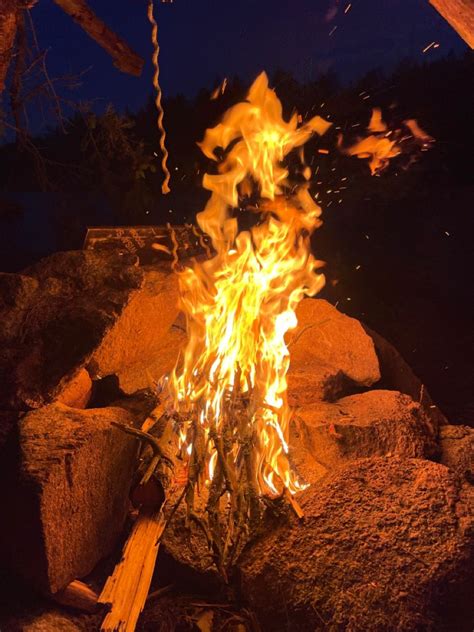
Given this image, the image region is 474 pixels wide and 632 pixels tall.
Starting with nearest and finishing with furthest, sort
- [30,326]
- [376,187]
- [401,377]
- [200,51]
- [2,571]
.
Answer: [2,571]
[30,326]
[401,377]
[376,187]
[200,51]

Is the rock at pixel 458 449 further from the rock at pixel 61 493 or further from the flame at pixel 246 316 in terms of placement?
the rock at pixel 61 493

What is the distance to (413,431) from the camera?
3492 millimetres

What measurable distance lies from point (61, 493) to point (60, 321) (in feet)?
3.88

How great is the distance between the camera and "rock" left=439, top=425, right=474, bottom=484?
3471mm

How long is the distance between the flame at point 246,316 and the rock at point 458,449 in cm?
119

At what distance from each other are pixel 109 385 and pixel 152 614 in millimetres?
1902

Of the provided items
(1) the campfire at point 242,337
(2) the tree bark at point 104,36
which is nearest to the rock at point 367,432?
(1) the campfire at point 242,337

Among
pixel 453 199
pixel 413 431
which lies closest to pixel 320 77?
pixel 453 199

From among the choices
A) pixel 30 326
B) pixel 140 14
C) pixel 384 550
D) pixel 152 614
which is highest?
pixel 140 14

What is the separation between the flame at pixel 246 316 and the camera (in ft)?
9.77

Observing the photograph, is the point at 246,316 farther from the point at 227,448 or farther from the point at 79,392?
the point at 79,392

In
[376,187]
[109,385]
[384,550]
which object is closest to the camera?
[384,550]

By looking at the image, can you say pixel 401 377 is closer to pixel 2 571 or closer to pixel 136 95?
pixel 2 571

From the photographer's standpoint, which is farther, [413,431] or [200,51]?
[200,51]
